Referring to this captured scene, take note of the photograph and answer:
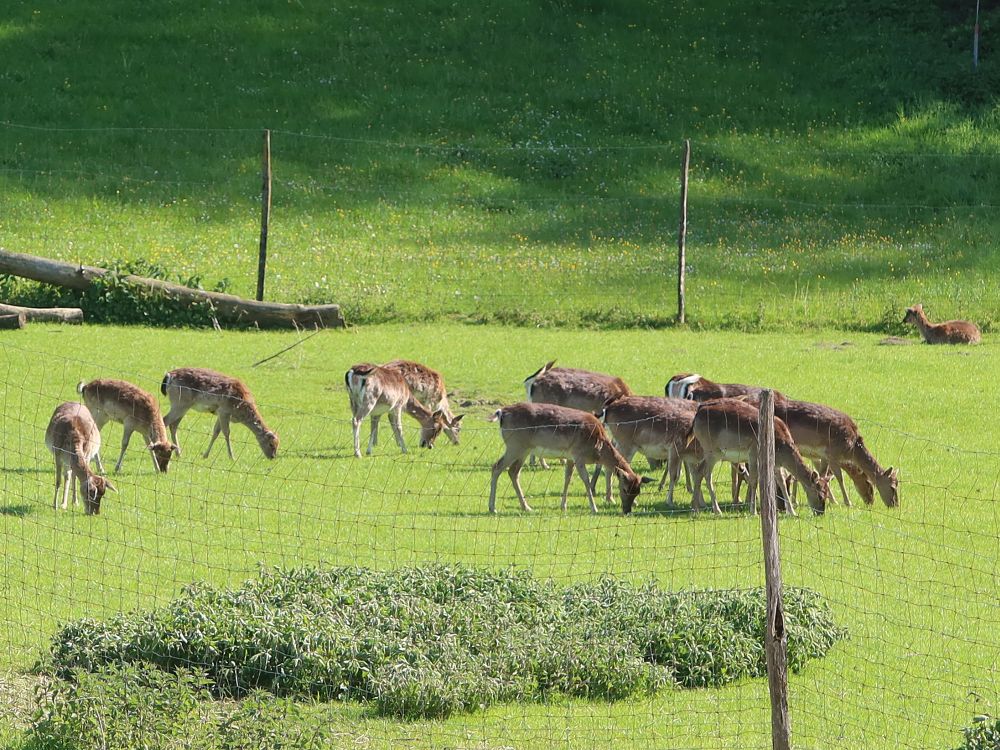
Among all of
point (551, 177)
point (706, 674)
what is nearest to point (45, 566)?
point (706, 674)

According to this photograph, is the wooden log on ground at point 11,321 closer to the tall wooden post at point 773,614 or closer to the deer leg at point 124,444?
the deer leg at point 124,444

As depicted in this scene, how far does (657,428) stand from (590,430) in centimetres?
123

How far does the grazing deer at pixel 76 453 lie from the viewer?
14078mm

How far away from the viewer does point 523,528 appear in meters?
14.5

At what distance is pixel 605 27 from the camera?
44844 millimetres

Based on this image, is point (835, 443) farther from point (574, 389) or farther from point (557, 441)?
point (574, 389)

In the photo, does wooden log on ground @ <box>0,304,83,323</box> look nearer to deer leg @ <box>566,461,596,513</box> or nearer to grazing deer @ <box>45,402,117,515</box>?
grazing deer @ <box>45,402,117,515</box>

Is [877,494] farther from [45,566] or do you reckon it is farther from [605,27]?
[605,27]

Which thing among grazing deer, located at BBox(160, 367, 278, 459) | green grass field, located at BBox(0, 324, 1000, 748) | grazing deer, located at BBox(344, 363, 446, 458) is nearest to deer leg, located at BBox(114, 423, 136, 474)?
green grass field, located at BBox(0, 324, 1000, 748)

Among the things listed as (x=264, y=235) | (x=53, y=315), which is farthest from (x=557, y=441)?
(x=264, y=235)

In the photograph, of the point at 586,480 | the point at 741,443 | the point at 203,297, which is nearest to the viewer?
the point at 741,443

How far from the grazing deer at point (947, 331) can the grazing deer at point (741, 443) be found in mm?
11153

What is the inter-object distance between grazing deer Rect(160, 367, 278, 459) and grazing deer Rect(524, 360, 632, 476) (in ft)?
11.4

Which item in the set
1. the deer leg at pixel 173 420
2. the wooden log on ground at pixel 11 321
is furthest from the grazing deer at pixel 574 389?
the wooden log on ground at pixel 11 321
